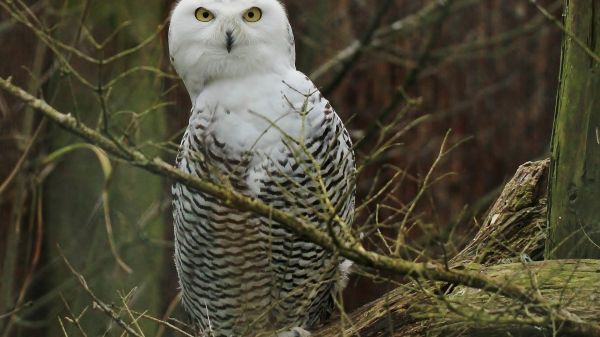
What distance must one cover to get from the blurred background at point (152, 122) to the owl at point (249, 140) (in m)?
0.13

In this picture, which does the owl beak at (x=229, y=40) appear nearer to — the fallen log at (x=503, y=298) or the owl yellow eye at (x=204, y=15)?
the owl yellow eye at (x=204, y=15)

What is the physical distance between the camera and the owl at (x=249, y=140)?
3141 mm

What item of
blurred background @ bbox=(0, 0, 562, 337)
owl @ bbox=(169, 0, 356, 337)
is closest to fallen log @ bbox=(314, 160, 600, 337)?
blurred background @ bbox=(0, 0, 562, 337)

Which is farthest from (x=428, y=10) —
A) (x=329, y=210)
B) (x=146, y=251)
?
→ (x=329, y=210)

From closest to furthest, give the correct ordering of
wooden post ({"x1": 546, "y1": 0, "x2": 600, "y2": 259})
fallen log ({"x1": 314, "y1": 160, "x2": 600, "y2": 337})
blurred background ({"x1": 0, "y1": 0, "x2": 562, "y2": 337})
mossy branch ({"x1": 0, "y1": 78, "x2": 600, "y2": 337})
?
mossy branch ({"x1": 0, "y1": 78, "x2": 600, "y2": 337}) < fallen log ({"x1": 314, "y1": 160, "x2": 600, "y2": 337}) < wooden post ({"x1": 546, "y1": 0, "x2": 600, "y2": 259}) < blurred background ({"x1": 0, "y1": 0, "x2": 562, "y2": 337})

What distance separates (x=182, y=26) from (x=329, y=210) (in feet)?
3.93

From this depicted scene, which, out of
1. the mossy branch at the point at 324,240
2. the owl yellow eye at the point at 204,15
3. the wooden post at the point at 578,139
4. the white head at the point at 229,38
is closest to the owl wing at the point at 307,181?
the white head at the point at 229,38

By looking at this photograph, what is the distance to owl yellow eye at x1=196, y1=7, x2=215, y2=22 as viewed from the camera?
126 inches

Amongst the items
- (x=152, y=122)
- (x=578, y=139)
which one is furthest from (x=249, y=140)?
(x=152, y=122)

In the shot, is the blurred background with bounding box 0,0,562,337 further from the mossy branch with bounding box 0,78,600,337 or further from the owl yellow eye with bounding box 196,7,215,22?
the mossy branch with bounding box 0,78,600,337

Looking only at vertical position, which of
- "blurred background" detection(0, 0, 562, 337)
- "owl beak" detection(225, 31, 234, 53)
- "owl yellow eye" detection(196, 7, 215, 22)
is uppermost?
"owl yellow eye" detection(196, 7, 215, 22)

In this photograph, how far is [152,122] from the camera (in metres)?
4.53

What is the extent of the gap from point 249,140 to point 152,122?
146cm

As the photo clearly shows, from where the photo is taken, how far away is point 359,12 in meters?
6.46
